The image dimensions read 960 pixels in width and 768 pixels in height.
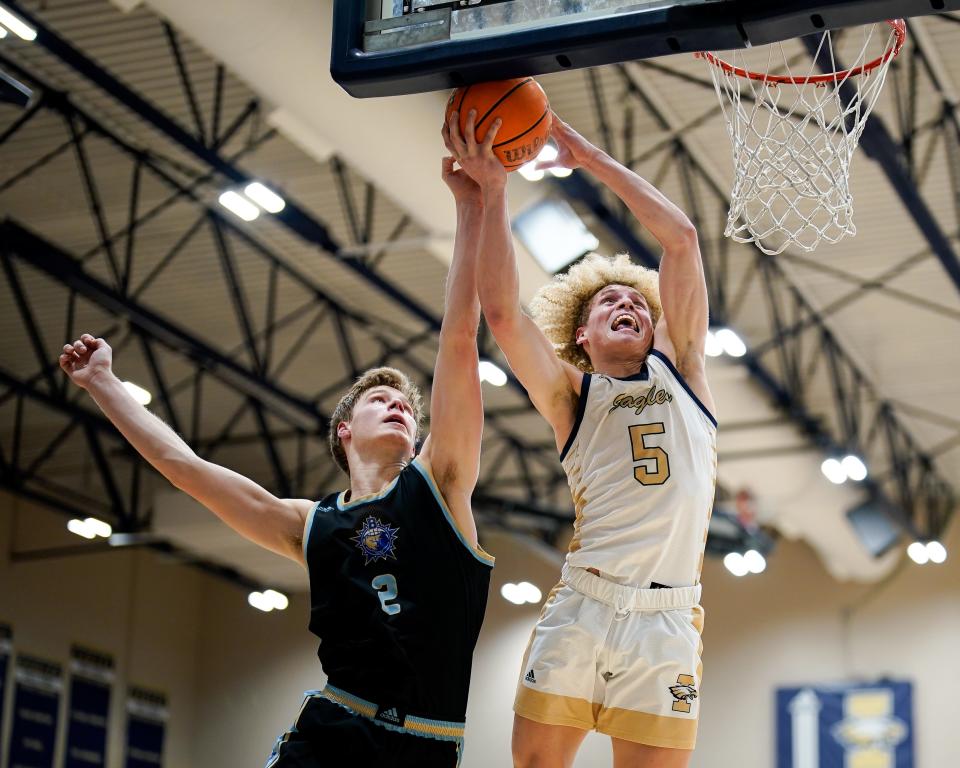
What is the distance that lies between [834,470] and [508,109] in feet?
40.0

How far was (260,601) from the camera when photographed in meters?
21.3

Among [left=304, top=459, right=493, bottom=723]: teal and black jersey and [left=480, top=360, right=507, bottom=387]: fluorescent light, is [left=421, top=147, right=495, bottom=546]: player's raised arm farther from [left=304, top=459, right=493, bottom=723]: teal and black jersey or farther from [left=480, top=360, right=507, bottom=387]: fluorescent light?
[left=480, top=360, right=507, bottom=387]: fluorescent light

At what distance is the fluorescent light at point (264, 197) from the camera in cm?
1169

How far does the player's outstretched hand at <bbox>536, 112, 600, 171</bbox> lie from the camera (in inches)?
188

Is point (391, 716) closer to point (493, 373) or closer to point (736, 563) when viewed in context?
point (493, 373)

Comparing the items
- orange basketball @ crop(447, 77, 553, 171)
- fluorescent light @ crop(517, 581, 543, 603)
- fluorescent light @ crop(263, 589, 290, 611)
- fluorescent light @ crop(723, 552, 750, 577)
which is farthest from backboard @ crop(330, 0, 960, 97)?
fluorescent light @ crop(263, 589, 290, 611)

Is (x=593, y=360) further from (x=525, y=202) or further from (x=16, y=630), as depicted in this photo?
(x=16, y=630)

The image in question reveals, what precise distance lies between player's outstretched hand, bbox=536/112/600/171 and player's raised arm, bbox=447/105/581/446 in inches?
13.7

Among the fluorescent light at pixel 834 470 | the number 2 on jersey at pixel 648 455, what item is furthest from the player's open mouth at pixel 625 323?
the fluorescent light at pixel 834 470

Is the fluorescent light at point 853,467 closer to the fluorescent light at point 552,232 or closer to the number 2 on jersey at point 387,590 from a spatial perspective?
the fluorescent light at point 552,232

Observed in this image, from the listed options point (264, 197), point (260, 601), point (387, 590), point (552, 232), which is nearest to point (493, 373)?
point (552, 232)

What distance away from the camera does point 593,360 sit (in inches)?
198

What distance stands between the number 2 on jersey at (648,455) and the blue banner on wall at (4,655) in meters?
16.1

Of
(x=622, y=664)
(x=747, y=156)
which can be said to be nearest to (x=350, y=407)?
(x=622, y=664)
